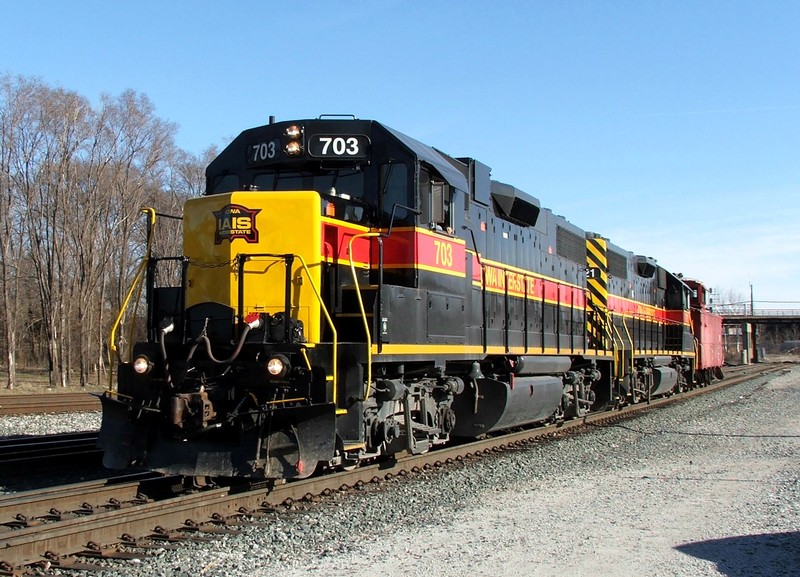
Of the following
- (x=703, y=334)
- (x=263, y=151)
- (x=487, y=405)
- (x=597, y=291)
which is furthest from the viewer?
(x=703, y=334)

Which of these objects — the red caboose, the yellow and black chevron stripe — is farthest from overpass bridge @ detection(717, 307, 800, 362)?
the yellow and black chevron stripe

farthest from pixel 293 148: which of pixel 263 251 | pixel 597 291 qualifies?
pixel 597 291

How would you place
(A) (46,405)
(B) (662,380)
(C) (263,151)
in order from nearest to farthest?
1. (C) (263,151)
2. (A) (46,405)
3. (B) (662,380)

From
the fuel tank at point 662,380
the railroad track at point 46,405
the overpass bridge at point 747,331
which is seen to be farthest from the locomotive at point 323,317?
the overpass bridge at point 747,331

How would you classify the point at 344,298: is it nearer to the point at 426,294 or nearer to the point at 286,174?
the point at 426,294

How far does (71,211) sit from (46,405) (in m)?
14.8

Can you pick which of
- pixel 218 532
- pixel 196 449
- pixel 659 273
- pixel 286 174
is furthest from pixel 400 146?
pixel 659 273

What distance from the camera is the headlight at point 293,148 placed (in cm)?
733

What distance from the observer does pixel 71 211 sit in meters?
28.3

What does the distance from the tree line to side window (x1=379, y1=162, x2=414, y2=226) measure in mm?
20201

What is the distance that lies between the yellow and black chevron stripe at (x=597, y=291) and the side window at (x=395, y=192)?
7250 millimetres

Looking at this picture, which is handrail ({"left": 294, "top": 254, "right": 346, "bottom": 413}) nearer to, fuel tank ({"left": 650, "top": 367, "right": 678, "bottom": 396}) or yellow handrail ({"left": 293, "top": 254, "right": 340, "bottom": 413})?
yellow handrail ({"left": 293, "top": 254, "right": 340, "bottom": 413})

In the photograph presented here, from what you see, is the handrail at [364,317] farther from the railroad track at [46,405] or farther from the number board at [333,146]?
the railroad track at [46,405]

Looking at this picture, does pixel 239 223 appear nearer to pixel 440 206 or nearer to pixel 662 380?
pixel 440 206
